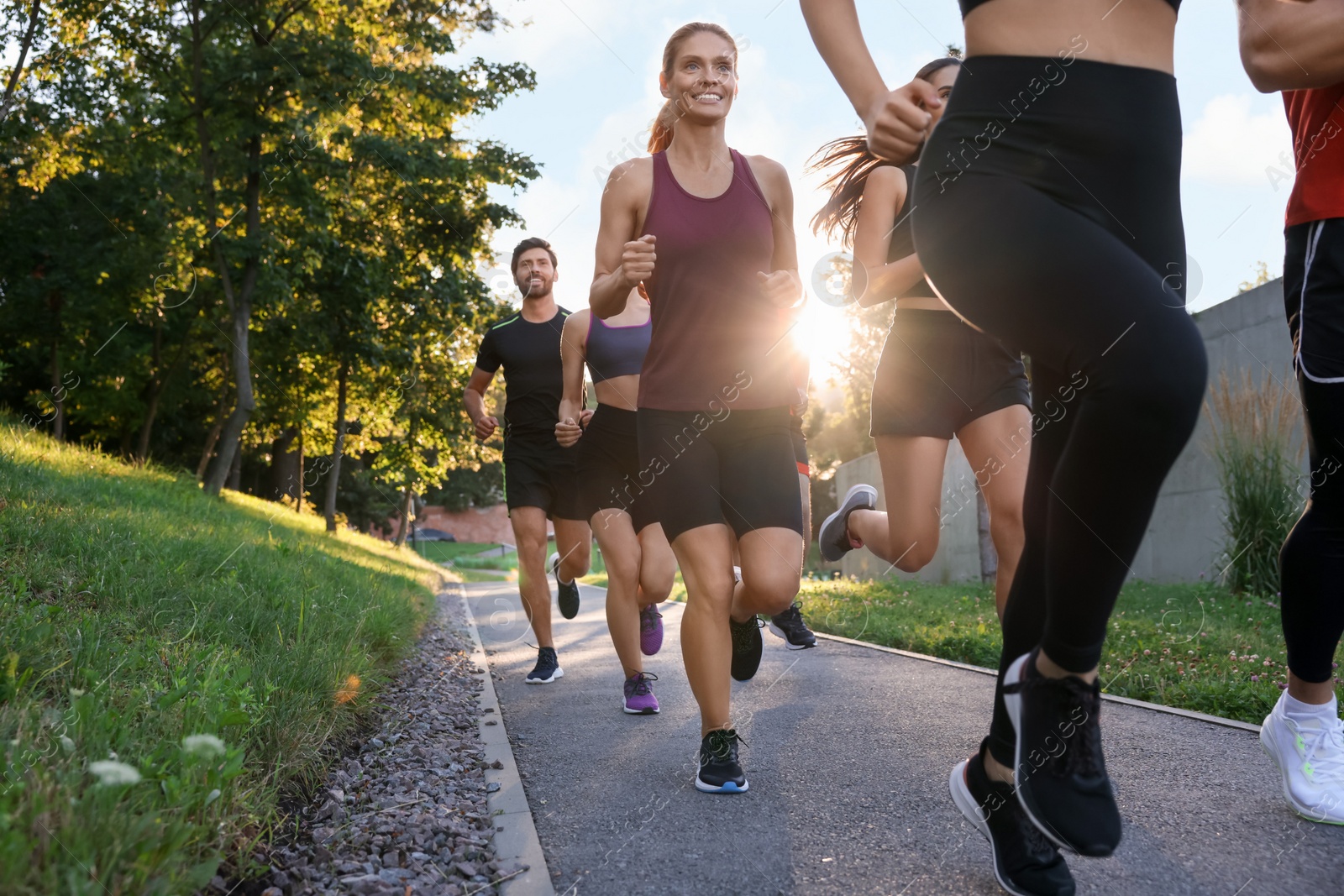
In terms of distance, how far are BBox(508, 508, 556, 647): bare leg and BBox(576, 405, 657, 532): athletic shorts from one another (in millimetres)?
887

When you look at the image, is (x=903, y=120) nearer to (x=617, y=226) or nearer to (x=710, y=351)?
(x=710, y=351)

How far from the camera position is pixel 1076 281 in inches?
64.5

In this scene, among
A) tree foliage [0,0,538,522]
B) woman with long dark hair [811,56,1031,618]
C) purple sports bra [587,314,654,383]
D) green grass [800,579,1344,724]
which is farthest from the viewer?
tree foliage [0,0,538,522]

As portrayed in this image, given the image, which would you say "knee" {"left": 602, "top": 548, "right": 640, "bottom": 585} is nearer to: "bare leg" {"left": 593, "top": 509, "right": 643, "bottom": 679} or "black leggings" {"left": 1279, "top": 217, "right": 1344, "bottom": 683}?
"bare leg" {"left": 593, "top": 509, "right": 643, "bottom": 679}

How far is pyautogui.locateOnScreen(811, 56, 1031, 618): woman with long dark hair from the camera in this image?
11.5 feet

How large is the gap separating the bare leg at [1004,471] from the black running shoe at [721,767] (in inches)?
44.7

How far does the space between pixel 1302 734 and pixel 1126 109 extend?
1862mm

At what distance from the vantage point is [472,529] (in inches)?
2862

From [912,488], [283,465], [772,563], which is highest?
A: [912,488]

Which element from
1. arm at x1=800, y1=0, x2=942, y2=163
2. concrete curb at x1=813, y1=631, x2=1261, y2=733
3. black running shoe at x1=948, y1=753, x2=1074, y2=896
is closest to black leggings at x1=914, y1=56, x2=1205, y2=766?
arm at x1=800, y1=0, x2=942, y2=163

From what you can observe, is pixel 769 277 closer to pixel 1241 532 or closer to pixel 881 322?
pixel 1241 532

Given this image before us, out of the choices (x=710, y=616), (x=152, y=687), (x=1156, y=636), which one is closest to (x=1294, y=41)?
(x=710, y=616)

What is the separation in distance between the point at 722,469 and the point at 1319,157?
198 cm

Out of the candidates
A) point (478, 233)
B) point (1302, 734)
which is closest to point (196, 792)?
point (1302, 734)
